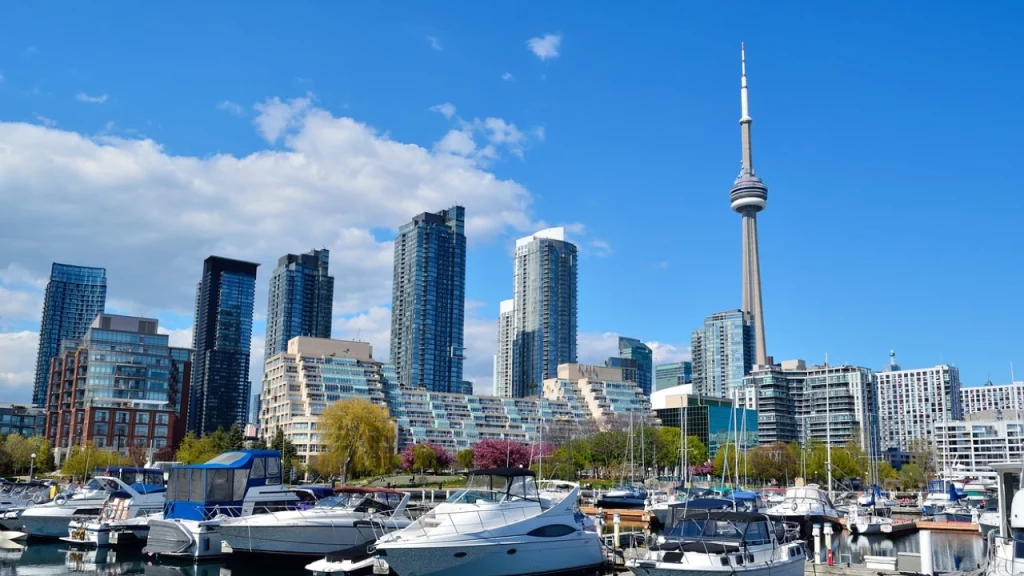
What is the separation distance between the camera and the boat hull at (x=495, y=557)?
115 feet

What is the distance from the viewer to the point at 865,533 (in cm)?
6831

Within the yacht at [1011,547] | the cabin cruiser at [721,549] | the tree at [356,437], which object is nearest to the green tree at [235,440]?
the tree at [356,437]

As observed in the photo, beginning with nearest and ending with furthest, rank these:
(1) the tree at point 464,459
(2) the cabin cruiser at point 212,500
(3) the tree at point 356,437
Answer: (2) the cabin cruiser at point 212,500, (3) the tree at point 356,437, (1) the tree at point 464,459

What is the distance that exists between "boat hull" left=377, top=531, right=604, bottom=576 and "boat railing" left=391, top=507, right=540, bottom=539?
513 millimetres

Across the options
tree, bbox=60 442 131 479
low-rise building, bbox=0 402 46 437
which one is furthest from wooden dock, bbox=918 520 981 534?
low-rise building, bbox=0 402 46 437

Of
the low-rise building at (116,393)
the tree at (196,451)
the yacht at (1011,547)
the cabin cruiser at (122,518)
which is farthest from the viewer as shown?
the low-rise building at (116,393)

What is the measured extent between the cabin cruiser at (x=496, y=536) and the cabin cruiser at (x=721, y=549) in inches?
175

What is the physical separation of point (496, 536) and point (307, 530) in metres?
11.7

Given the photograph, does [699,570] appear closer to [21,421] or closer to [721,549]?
[721,549]

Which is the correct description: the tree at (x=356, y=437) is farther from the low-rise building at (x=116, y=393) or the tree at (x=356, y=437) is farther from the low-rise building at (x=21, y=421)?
the low-rise building at (x=21, y=421)

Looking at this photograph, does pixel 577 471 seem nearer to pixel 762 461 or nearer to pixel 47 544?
pixel 762 461

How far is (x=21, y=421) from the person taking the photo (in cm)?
18462

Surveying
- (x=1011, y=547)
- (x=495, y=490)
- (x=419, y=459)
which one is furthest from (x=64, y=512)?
(x=419, y=459)

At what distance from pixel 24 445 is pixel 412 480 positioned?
56830mm
